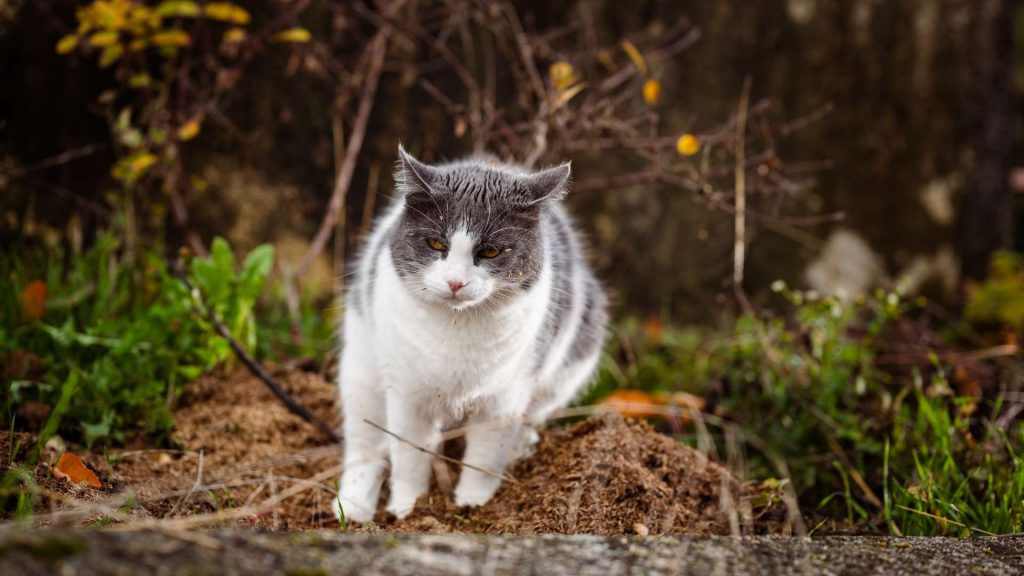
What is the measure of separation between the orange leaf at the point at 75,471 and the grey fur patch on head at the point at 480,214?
908 mm

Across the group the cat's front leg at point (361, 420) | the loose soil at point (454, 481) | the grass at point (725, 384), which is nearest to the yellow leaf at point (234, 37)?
the grass at point (725, 384)

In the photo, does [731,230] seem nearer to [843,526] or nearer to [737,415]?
[737,415]

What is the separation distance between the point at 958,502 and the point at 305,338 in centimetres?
237

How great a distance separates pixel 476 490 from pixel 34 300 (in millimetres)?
1737

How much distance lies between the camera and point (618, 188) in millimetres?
4070

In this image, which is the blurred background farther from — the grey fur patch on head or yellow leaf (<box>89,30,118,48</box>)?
the grey fur patch on head

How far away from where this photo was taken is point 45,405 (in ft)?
7.64

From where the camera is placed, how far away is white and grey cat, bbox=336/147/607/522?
213 centimetres

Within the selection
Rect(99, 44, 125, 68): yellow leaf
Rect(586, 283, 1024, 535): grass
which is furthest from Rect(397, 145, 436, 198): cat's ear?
Rect(99, 44, 125, 68): yellow leaf

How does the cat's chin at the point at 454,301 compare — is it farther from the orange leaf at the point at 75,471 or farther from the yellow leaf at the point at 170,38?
the yellow leaf at the point at 170,38

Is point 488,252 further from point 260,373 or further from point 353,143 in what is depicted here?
point 353,143

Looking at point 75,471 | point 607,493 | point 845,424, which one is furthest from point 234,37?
point 845,424

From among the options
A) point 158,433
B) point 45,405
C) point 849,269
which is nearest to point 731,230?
point 849,269

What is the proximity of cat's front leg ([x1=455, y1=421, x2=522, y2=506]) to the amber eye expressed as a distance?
0.49 metres
